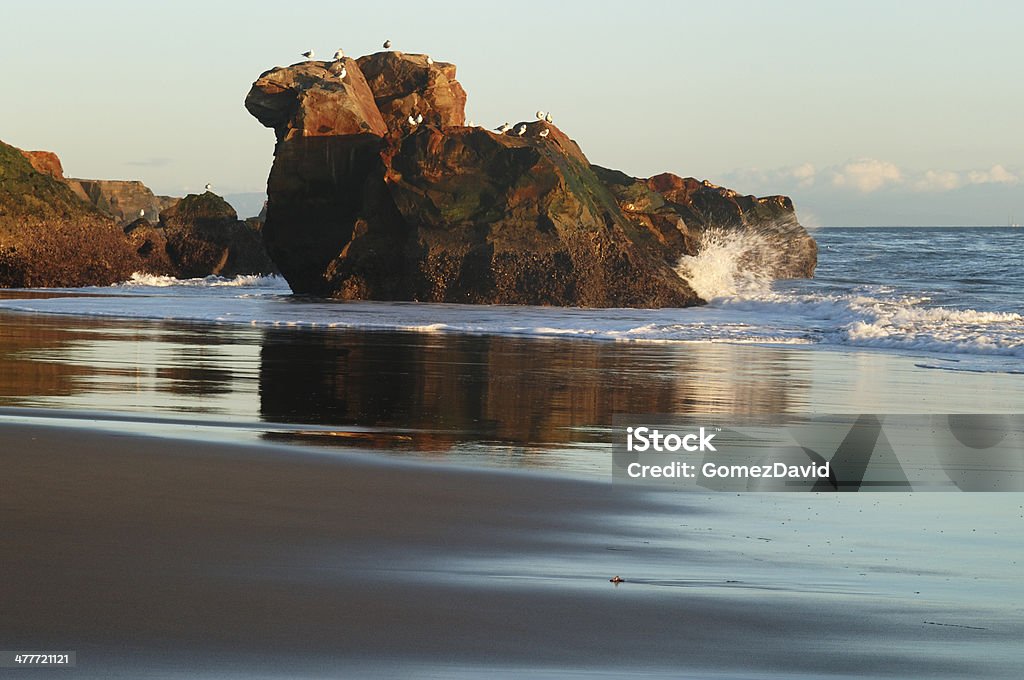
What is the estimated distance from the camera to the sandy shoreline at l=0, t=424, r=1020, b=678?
361 cm

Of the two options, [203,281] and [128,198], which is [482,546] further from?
[128,198]

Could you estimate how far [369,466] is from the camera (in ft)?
22.6

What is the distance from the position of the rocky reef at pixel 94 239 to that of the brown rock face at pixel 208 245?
0.03m

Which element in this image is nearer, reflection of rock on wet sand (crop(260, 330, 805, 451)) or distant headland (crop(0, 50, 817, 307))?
reflection of rock on wet sand (crop(260, 330, 805, 451))

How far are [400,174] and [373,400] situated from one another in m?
17.0

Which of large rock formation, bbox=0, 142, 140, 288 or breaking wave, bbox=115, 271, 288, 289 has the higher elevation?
large rock formation, bbox=0, 142, 140, 288

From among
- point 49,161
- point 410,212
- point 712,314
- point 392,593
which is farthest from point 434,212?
point 49,161

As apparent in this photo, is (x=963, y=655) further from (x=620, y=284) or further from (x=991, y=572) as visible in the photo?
(x=620, y=284)

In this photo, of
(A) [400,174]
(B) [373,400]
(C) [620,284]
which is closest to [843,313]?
(C) [620,284]

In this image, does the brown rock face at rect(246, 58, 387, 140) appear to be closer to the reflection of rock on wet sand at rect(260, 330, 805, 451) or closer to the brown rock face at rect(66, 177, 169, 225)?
the reflection of rock on wet sand at rect(260, 330, 805, 451)

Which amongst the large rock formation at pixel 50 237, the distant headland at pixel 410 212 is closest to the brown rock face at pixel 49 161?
the large rock formation at pixel 50 237

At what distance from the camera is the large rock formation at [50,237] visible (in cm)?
3134

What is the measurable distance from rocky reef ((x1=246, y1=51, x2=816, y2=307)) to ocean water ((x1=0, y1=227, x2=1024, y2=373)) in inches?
41.7

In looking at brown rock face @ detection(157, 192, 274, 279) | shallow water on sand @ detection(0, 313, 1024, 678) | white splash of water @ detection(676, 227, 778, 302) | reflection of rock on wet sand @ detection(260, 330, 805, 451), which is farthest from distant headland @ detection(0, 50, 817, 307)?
shallow water on sand @ detection(0, 313, 1024, 678)
